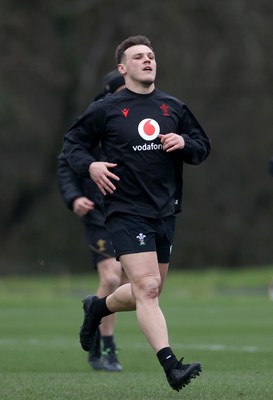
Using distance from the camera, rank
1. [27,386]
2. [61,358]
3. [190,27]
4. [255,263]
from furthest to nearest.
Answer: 1. [255,263]
2. [190,27]
3. [61,358]
4. [27,386]

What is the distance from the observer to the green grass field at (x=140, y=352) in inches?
316

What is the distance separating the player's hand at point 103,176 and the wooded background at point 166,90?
29.2 metres

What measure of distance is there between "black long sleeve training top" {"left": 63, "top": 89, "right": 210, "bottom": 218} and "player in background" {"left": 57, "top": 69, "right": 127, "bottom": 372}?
6.66ft

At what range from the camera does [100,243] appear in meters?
10.5

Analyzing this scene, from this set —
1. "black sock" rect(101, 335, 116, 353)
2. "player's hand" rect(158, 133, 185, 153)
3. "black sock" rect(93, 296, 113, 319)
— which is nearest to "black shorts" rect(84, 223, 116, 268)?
"black sock" rect(101, 335, 116, 353)

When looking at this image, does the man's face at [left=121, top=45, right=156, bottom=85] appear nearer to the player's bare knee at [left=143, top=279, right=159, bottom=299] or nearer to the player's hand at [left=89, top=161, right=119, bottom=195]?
the player's hand at [left=89, top=161, right=119, bottom=195]

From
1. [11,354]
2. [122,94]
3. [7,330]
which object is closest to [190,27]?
[7,330]

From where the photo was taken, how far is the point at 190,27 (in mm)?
38594

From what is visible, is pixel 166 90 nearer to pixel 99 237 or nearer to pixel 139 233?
pixel 99 237

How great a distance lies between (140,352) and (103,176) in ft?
14.1

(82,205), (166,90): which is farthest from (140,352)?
(166,90)

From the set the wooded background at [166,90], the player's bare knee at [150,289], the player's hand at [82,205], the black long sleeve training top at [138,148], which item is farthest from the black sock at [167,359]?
the wooded background at [166,90]

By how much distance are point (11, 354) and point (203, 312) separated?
7.84m

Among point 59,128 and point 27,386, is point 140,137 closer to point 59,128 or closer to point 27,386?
point 27,386
